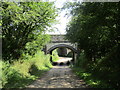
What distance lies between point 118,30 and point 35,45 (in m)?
9.56

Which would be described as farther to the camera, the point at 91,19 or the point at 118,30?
the point at 91,19

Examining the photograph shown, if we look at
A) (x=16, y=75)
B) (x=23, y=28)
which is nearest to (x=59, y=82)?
(x=16, y=75)

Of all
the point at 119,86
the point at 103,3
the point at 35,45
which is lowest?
the point at 119,86

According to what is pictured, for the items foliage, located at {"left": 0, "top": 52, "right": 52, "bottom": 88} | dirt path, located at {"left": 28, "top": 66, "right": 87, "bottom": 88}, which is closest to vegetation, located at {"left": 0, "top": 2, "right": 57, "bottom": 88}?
foliage, located at {"left": 0, "top": 52, "right": 52, "bottom": 88}

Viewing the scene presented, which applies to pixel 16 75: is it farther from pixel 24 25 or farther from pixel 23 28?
pixel 24 25

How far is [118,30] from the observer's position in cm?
535

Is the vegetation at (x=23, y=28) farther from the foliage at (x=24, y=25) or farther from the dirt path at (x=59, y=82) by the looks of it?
the dirt path at (x=59, y=82)

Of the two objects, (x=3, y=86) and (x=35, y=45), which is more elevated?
(x=35, y=45)

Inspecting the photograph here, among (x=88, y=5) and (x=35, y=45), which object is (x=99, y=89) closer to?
(x=88, y=5)

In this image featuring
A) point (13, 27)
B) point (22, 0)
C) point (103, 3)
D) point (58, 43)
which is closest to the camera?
point (103, 3)

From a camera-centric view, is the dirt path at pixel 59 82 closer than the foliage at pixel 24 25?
Yes

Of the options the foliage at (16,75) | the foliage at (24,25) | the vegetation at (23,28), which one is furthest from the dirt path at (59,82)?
the foliage at (24,25)

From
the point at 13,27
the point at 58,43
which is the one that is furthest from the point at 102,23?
the point at 58,43

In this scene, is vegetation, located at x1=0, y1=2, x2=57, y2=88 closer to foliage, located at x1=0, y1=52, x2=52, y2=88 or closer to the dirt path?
foliage, located at x1=0, y1=52, x2=52, y2=88
